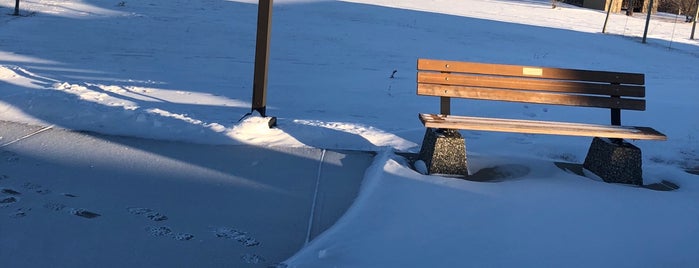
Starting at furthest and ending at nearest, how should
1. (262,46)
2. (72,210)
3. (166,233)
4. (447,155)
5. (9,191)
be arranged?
(262,46) → (447,155) → (9,191) → (72,210) → (166,233)

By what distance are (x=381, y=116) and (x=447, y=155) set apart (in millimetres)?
2856

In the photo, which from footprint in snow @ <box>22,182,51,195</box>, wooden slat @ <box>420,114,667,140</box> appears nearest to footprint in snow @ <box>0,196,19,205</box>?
footprint in snow @ <box>22,182,51,195</box>

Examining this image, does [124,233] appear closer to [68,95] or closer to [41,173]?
[41,173]

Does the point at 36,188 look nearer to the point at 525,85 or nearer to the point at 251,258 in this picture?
the point at 251,258

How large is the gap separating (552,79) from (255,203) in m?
2.96

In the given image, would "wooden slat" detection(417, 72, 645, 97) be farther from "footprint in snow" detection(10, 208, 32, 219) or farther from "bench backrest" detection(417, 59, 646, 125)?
"footprint in snow" detection(10, 208, 32, 219)

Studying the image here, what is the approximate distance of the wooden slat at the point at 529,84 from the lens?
6.23m

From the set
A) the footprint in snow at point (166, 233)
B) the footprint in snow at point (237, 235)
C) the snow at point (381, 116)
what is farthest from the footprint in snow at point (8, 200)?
the snow at point (381, 116)

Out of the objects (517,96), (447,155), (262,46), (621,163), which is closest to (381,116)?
(262,46)

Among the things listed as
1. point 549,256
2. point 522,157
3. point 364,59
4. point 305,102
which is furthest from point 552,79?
point 364,59

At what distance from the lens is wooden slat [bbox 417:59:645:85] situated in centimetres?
624

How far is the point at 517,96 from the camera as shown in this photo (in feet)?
20.5

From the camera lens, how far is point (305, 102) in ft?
30.5

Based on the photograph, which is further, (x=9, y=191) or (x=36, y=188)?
(x=36, y=188)
